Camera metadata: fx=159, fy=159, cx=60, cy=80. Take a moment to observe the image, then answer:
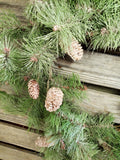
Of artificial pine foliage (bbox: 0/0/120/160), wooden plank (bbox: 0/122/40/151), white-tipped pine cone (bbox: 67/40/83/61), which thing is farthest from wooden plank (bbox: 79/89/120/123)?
wooden plank (bbox: 0/122/40/151)

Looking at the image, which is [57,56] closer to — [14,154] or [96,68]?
[96,68]

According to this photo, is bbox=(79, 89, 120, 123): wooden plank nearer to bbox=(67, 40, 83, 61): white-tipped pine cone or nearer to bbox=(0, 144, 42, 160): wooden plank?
bbox=(67, 40, 83, 61): white-tipped pine cone

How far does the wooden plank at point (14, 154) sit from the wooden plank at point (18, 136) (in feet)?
0.13

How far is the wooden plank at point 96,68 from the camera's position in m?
0.53

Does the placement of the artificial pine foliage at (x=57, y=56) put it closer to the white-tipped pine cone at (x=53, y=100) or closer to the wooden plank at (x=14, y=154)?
the white-tipped pine cone at (x=53, y=100)

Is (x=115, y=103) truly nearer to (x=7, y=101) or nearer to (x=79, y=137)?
(x=79, y=137)

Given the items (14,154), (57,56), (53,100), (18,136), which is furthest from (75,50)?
(14,154)

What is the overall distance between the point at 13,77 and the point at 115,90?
1.18ft

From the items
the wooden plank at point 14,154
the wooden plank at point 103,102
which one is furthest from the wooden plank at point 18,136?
the wooden plank at point 103,102

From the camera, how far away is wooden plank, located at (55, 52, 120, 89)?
529 mm

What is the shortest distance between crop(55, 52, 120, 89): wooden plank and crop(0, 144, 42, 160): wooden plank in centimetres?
50

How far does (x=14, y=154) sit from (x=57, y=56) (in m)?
0.64

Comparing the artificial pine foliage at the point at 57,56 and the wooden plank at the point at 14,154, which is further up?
the artificial pine foliage at the point at 57,56

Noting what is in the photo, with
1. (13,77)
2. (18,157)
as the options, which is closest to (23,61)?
(13,77)
